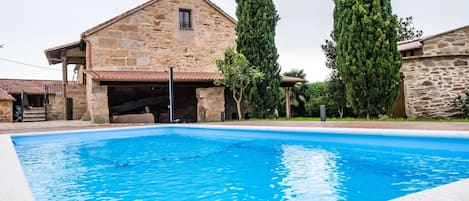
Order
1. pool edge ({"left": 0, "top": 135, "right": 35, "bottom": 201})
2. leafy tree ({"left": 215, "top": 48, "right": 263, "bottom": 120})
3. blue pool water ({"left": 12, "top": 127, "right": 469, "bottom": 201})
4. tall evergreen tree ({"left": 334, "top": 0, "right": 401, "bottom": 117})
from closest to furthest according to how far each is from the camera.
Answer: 1. pool edge ({"left": 0, "top": 135, "right": 35, "bottom": 201})
2. blue pool water ({"left": 12, "top": 127, "right": 469, "bottom": 201})
3. tall evergreen tree ({"left": 334, "top": 0, "right": 401, "bottom": 117})
4. leafy tree ({"left": 215, "top": 48, "right": 263, "bottom": 120})

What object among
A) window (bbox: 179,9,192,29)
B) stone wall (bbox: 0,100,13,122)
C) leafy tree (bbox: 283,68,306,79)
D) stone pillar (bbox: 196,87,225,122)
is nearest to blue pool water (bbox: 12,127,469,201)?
stone pillar (bbox: 196,87,225,122)

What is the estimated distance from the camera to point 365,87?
477 inches

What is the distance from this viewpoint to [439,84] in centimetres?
1276

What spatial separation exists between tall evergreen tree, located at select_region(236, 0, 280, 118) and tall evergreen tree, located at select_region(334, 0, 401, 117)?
4.20 metres

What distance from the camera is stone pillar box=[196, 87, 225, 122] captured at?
16.0 m

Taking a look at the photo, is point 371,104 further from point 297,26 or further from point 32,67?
point 32,67

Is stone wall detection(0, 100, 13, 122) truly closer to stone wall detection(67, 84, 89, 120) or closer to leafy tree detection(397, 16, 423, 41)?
stone wall detection(67, 84, 89, 120)

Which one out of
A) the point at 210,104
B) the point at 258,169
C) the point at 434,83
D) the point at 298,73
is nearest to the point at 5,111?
the point at 210,104

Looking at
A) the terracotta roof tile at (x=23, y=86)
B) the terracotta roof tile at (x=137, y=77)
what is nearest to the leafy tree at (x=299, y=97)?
the terracotta roof tile at (x=137, y=77)

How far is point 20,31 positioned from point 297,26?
64.1 feet

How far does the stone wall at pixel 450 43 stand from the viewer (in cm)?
1434

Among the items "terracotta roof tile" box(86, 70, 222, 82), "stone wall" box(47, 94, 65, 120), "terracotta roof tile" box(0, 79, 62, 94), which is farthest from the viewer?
"terracotta roof tile" box(0, 79, 62, 94)

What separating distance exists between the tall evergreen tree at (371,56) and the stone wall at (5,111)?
1869cm

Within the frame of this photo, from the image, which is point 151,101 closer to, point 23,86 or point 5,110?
point 5,110
